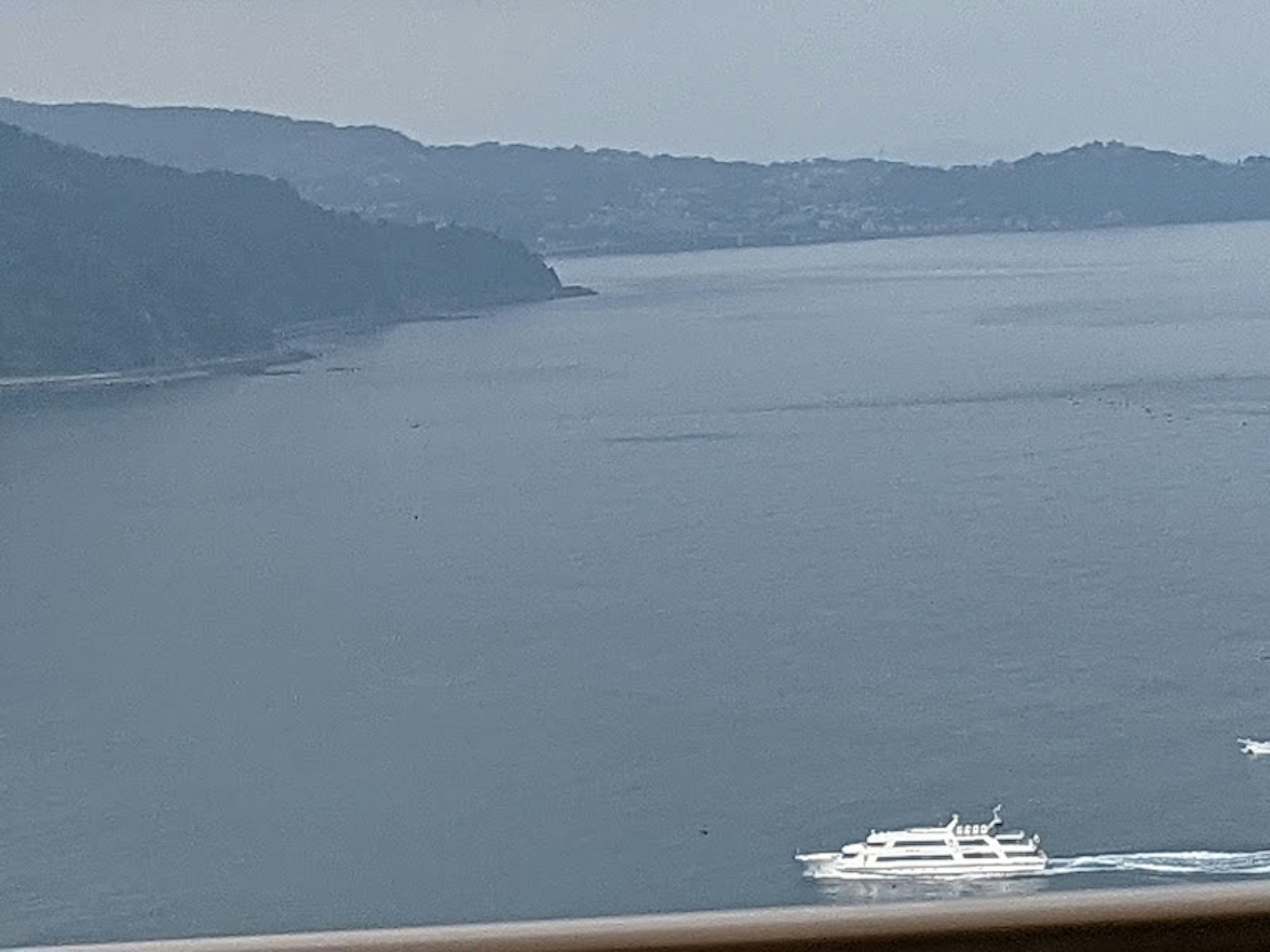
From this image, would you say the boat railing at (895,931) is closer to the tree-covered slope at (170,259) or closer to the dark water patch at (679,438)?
the tree-covered slope at (170,259)

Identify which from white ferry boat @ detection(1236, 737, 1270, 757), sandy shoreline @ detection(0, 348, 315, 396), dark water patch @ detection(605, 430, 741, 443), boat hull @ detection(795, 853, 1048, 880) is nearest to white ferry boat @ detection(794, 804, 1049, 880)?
boat hull @ detection(795, 853, 1048, 880)

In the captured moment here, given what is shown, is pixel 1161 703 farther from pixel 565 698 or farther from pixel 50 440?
pixel 50 440

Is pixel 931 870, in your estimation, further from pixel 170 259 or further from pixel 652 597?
pixel 170 259

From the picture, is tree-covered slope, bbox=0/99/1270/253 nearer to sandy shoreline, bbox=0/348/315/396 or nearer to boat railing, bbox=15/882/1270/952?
sandy shoreline, bbox=0/348/315/396

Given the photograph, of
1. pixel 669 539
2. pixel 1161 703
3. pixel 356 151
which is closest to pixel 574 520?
→ pixel 669 539

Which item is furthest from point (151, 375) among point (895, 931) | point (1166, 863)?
point (895, 931)
